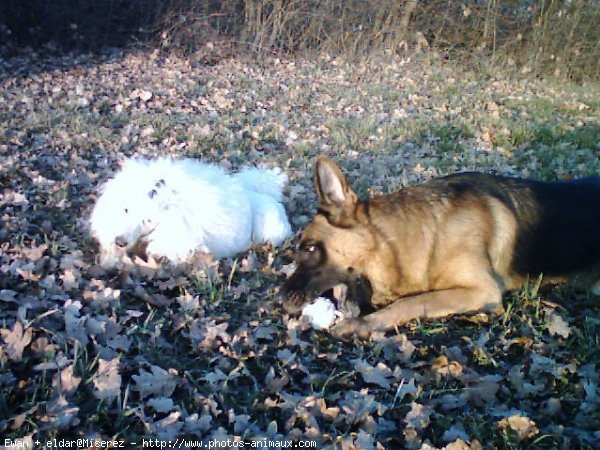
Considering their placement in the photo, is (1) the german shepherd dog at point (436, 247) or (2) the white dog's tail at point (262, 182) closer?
(1) the german shepherd dog at point (436, 247)

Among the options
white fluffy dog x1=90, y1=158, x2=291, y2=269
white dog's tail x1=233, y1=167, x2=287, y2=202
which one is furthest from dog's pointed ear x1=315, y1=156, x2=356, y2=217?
white dog's tail x1=233, y1=167, x2=287, y2=202

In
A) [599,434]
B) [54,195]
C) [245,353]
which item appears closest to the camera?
[599,434]

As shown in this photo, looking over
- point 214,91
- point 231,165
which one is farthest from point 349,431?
point 214,91

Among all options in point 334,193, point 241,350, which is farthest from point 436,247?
point 241,350

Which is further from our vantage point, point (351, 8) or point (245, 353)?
point (351, 8)

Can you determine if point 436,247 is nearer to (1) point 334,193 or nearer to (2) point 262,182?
(1) point 334,193

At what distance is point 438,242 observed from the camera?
362cm

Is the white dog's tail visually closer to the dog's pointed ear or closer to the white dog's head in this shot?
the white dog's head

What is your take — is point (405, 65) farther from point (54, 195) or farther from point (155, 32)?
point (54, 195)

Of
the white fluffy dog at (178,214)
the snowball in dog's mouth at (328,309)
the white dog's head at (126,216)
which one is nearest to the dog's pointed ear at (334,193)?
the snowball in dog's mouth at (328,309)

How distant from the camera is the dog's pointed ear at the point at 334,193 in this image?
11.1 ft

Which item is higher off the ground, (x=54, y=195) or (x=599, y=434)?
(x=599, y=434)

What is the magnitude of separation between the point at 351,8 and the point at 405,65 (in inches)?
94.2

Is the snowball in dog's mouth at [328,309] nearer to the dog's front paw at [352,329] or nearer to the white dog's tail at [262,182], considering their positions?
the dog's front paw at [352,329]
